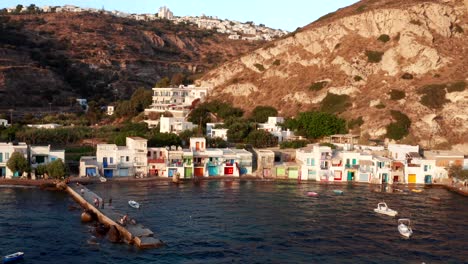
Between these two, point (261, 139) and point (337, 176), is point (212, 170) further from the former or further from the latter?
point (261, 139)

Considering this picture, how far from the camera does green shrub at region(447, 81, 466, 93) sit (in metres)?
90.8

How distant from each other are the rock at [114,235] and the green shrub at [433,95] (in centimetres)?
6523

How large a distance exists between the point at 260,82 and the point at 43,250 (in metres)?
82.1

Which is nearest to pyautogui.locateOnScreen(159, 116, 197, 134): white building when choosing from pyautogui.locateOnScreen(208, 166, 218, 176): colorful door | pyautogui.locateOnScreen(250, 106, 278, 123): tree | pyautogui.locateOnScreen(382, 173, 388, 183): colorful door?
pyautogui.locateOnScreen(250, 106, 278, 123): tree

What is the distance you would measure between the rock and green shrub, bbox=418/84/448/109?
214 feet

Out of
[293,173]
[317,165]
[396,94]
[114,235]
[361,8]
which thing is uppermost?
[361,8]

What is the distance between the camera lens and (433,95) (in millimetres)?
90938

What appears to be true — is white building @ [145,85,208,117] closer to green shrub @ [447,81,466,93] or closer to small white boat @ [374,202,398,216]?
green shrub @ [447,81,466,93]

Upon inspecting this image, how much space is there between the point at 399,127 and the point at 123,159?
43.5m

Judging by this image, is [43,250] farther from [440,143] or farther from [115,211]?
[440,143]

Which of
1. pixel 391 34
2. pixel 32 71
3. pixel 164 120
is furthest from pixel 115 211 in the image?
pixel 32 71

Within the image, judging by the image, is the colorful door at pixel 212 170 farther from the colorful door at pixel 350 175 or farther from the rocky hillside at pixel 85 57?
the rocky hillside at pixel 85 57

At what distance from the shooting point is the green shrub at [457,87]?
298 feet

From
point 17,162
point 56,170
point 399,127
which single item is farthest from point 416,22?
point 17,162
